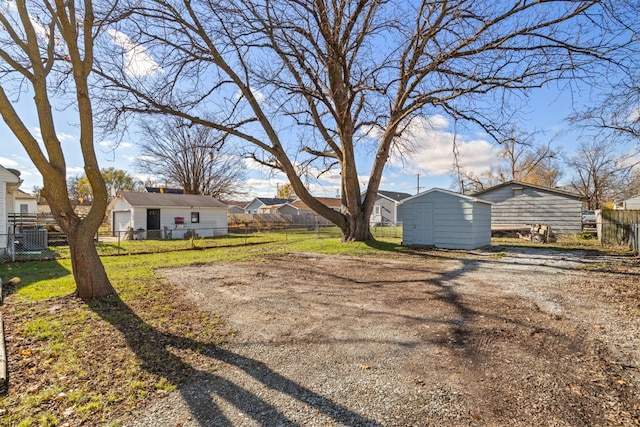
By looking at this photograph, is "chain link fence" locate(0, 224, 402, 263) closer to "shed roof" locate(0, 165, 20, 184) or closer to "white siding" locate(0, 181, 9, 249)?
"white siding" locate(0, 181, 9, 249)

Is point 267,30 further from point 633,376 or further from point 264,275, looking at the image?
point 633,376

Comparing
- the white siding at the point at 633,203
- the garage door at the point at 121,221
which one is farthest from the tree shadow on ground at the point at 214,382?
the white siding at the point at 633,203

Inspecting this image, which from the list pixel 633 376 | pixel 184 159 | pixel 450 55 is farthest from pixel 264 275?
pixel 184 159

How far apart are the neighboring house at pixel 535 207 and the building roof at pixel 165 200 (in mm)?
20011

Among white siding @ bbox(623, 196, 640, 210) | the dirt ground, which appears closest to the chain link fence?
the dirt ground

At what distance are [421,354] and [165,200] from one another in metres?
24.2

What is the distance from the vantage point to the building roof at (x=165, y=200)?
2273cm

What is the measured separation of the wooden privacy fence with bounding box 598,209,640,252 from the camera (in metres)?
13.1

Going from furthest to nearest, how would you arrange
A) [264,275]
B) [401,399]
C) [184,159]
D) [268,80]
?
[184,159], [268,80], [264,275], [401,399]

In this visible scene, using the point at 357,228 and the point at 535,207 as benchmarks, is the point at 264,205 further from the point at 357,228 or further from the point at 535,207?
the point at 535,207

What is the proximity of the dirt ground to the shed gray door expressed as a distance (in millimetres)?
6981

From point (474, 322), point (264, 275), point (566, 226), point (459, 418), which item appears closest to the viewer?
point (459, 418)

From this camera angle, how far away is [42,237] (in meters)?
13.9

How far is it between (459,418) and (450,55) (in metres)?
9.68
